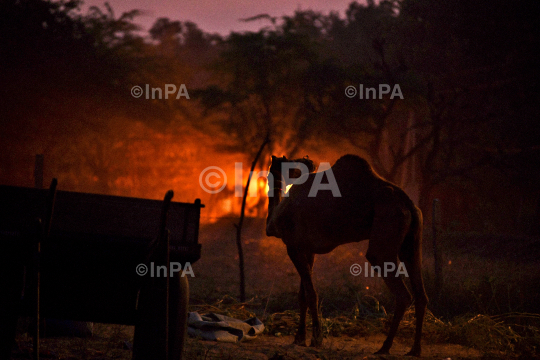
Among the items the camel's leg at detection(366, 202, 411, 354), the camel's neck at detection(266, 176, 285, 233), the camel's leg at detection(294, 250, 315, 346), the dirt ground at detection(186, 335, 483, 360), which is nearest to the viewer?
the dirt ground at detection(186, 335, 483, 360)

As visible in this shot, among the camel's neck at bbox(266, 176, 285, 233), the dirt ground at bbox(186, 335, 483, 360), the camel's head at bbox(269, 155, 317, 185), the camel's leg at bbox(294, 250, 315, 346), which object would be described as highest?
the camel's head at bbox(269, 155, 317, 185)

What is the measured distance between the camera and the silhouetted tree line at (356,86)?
1502cm

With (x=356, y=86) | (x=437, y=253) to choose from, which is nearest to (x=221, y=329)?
(x=437, y=253)

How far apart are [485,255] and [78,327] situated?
33.6ft

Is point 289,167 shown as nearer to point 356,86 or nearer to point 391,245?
point 391,245

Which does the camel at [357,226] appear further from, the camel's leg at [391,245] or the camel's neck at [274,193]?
the camel's neck at [274,193]

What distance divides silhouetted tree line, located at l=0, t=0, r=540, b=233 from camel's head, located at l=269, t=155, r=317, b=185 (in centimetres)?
780

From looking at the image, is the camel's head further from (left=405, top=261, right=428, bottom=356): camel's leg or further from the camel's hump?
(left=405, top=261, right=428, bottom=356): camel's leg

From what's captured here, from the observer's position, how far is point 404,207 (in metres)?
5.16

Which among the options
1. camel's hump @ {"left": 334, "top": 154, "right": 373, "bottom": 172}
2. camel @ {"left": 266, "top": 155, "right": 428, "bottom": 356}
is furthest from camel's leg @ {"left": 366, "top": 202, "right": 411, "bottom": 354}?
camel's hump @ {"left": 334, "top": 154, "right": 373, "bottom": 172}

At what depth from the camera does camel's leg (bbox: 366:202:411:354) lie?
5047 millimetres

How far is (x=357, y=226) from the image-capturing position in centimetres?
529

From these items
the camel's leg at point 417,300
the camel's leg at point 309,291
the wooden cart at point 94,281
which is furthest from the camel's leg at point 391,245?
the wooden cart at point 94,281

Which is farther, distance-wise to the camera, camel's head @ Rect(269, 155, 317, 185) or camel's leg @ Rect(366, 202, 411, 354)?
camel's head @ Rect(269, 155, 317, 185)
